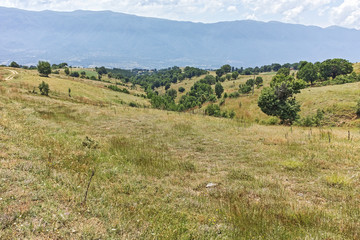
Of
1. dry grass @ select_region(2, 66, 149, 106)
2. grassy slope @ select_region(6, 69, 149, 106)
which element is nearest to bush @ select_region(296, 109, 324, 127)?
dry grass @ select_region(2, 66, 149, 106)

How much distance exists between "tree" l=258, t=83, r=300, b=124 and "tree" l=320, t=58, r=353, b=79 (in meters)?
81.1

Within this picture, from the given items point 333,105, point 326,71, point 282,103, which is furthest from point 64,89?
point 326,71

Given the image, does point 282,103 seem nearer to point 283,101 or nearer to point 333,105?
point 283,101

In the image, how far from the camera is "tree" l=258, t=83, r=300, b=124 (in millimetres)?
44406

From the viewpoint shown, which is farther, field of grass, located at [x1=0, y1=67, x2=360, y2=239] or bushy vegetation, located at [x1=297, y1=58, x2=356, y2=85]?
bushy vegetation, located at [x1=297, y1=58, x2=356, y2=85]

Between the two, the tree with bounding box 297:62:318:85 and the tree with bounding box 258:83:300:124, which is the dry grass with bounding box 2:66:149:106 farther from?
the tree with bounding box 297:62:318:85

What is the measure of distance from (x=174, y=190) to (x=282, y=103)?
4466cm

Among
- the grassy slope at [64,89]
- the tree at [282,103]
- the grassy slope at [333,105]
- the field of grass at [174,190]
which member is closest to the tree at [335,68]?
the grassy slope at [333,105]

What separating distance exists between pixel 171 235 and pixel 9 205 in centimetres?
443

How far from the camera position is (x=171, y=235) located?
5.21 meters

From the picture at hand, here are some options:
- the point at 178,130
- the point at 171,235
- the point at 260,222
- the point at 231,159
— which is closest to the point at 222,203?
the point at 260,222

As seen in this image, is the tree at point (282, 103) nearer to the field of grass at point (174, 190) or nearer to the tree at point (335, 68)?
the field of grass at point (174, 190)

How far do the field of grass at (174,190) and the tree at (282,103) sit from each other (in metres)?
32.9

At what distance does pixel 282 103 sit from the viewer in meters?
45.5
